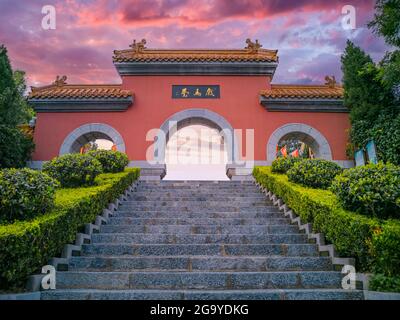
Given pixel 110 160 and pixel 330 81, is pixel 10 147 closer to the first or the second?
pixel 110 160

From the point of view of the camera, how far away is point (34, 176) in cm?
532

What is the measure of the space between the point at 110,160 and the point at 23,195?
192 inches

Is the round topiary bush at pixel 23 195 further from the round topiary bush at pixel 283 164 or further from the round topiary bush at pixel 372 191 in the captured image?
the round topiary bush at pixel 283 164

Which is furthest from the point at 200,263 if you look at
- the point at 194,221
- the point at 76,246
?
the point at 76,246

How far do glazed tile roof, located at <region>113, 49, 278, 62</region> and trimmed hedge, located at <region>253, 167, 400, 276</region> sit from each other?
814 cm

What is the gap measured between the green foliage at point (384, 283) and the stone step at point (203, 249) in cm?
137

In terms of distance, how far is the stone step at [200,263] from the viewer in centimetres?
508

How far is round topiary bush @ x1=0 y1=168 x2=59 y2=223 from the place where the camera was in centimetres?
475

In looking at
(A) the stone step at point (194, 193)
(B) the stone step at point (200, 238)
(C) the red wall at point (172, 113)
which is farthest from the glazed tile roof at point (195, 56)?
(B) the stone step at point (200, 238)

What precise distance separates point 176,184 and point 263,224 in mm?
4554
